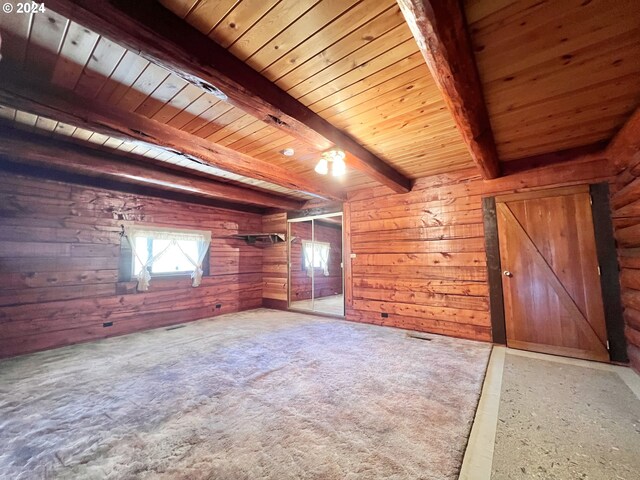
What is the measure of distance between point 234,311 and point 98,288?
2.43 metres

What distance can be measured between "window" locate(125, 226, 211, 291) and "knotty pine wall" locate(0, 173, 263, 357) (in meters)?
0.16

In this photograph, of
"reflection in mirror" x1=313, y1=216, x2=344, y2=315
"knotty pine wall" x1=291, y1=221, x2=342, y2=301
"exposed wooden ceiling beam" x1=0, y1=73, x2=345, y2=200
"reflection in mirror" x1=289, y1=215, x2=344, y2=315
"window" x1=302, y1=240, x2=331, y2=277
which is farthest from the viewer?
"reflection in mirror" x1=313, y1=216, x2=344, y2=315

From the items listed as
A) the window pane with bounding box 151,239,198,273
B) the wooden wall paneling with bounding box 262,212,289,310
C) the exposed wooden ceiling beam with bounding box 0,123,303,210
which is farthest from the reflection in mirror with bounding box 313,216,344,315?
the exposed wooden ceiling beam with bounding box 0,123,303,210

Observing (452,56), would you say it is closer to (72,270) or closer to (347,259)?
(347,259)

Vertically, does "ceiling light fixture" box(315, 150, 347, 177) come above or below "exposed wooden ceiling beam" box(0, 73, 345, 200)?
below

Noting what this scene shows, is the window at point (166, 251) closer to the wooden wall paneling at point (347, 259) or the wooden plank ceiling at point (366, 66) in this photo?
the wooden plank ceiling at point (366, 66)

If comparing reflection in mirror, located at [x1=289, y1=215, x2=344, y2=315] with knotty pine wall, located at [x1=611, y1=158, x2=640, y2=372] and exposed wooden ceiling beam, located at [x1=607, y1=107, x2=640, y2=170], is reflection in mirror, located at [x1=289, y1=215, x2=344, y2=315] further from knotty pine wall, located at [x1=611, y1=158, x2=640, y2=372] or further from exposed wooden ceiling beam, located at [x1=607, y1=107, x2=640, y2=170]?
exposed wooden ceiling beam, located at [x1=607, y1=107, x2=640, y2=170]

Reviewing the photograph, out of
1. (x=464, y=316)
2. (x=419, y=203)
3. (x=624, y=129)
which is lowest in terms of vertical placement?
(x=464, y=316)

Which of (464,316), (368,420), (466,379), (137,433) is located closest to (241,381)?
(137,433)

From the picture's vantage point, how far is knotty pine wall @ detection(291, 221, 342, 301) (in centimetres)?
672

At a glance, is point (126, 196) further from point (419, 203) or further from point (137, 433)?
point (419, 203)

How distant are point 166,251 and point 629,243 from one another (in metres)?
6.27

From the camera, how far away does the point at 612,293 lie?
270 centimetres

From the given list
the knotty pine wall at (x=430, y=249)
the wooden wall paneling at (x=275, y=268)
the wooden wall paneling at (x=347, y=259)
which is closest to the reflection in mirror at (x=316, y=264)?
the wooden wall paneling at (x=275, y=268)
